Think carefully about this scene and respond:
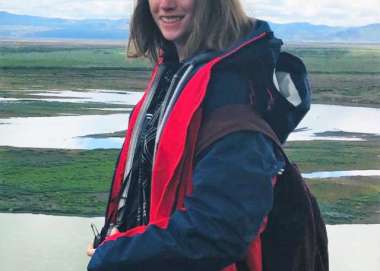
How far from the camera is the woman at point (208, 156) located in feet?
4.43

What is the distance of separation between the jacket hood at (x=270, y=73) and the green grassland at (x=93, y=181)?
231 inches

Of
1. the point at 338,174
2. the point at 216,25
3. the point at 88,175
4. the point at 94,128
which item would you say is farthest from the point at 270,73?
the point at 94,128

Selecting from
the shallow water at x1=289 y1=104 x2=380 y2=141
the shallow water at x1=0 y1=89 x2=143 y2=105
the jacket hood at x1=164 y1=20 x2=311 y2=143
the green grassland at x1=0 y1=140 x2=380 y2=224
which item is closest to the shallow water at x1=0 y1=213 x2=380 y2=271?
the green grassland at x1=0 y1=140 x2=380 y2=224

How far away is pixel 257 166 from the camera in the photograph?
1347 mm

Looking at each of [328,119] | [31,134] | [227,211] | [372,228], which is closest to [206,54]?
[227,211]

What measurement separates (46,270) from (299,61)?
12.0ft

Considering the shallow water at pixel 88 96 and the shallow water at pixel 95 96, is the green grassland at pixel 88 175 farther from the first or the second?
the shallow water at pixel 95 96

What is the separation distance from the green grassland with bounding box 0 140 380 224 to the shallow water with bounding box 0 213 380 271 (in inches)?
19.5

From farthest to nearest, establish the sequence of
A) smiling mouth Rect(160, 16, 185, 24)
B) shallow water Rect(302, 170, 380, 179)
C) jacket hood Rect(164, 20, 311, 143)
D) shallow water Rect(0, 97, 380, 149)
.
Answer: shallow water Rect(0, 97, 380, 149), shallow water Rect(302, 170, 380, 179), smiling mouth Rect(160, 16, 185, 24), jacket hood Rect(164, 20, 311, 143)

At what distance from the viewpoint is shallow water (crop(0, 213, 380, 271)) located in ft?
16.7

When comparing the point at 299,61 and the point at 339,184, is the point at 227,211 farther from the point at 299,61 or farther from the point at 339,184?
the point at 339,184

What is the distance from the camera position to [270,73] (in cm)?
148

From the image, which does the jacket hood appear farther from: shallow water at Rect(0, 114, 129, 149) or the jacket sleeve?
shallow water at Rect(0, 114, 129, 149)

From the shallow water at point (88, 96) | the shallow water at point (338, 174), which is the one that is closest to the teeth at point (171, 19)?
the shallow water at point (338, 174)
